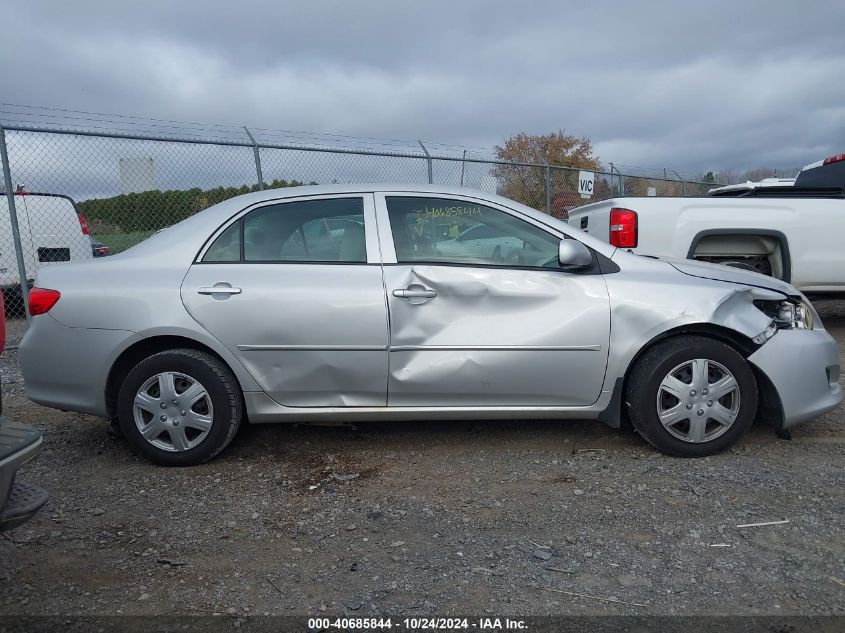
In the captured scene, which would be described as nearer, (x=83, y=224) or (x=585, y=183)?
(x=83, y=224)

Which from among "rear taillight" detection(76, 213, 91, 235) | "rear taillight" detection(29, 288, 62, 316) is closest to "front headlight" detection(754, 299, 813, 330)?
"rear taillight" detection(29, 288, 62, 316)

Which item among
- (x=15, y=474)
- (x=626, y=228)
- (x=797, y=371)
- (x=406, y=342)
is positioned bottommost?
(x=797, y=371)

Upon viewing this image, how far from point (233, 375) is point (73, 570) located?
127 cm

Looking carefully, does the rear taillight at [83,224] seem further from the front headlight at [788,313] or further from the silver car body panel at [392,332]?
the front headlight at [788,313]

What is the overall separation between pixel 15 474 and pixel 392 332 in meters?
1.89

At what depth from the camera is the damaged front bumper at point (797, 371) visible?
359 cm

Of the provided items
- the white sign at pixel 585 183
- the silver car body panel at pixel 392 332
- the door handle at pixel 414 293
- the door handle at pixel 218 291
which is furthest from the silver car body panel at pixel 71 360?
the white sign at pixel 585 183

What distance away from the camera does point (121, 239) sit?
7.90 m

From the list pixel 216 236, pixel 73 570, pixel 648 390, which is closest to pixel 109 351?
pixel 216 236

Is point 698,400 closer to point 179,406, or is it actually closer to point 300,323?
point 300,323

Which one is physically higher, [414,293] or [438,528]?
[414,293]

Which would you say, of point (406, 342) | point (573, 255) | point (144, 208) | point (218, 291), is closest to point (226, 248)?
point (218, 291)

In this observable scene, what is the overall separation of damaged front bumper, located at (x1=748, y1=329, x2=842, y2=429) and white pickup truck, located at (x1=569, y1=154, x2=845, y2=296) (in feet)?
7.72

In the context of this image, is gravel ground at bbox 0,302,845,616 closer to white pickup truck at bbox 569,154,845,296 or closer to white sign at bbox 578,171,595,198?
white pickup truck at bbox 569,154,845,296
